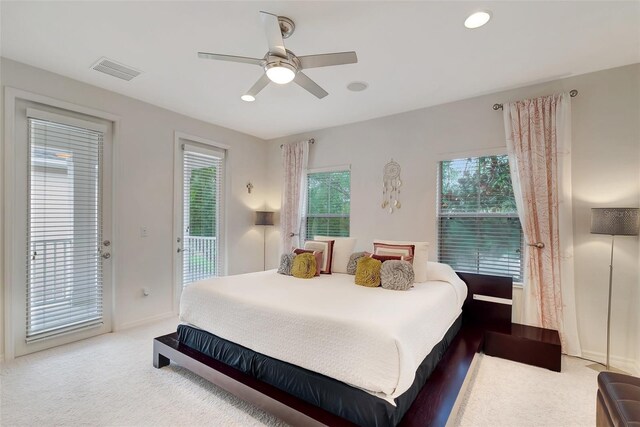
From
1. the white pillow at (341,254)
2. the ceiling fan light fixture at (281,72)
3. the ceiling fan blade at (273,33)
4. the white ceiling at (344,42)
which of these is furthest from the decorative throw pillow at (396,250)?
the ceiling fan blade at (273,33)

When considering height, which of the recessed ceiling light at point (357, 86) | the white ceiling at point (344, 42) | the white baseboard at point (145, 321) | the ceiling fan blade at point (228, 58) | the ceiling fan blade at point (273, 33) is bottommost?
the white baseboard at point (145, 321)

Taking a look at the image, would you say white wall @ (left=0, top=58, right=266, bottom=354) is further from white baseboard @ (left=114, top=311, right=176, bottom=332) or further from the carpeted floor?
the carpeted floor

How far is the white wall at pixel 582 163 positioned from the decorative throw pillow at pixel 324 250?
0.83m

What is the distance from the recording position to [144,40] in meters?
2.38

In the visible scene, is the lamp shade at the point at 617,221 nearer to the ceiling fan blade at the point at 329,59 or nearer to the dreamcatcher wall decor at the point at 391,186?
the dreamcatcher wall decor at the point at 391,186

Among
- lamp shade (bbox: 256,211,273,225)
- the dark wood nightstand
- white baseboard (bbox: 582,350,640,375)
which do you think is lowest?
white baseboard (bbox: 582,350,640,375)

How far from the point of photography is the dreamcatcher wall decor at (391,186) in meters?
3.95

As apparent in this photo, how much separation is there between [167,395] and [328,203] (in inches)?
126

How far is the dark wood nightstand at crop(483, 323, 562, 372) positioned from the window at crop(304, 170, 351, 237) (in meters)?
2.25

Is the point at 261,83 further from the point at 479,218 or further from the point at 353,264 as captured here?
the point at 479,218

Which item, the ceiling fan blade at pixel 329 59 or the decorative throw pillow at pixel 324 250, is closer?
the ceiling fan blade at pixel 329 59

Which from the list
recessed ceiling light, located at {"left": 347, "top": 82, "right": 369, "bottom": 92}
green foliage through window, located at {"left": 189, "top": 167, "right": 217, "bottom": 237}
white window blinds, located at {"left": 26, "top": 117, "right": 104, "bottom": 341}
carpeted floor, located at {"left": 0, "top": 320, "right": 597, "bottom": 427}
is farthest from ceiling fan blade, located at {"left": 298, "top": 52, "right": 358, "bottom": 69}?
green foliage through window, located at {"left": 189, "top": 167, "right": 217, "bottom": 237}

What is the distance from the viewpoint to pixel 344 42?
7.84ft

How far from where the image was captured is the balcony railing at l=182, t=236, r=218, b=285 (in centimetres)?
421
